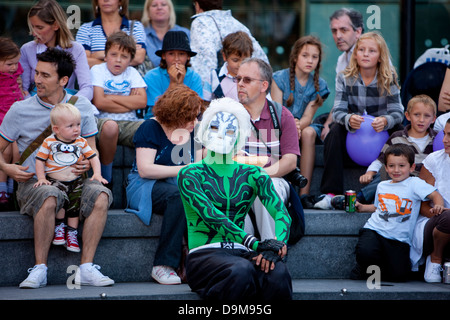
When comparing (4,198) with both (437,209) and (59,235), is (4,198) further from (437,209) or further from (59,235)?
(437,209)

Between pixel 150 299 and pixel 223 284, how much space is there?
65cm

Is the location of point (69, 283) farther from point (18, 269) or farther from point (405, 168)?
point (405, 168)

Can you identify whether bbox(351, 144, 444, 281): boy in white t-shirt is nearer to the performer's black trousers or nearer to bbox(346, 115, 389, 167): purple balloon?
bbox(346, 115, 389, 167): purple balloon

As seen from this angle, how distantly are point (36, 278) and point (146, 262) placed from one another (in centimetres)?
77


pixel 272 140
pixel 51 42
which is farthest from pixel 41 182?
pixel 272 140

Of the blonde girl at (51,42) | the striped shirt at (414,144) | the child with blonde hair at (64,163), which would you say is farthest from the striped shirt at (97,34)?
the striped shirt at (414,144)

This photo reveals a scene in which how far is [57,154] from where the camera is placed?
16.0ft

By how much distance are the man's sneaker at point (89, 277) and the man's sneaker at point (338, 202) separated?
1.82 metres

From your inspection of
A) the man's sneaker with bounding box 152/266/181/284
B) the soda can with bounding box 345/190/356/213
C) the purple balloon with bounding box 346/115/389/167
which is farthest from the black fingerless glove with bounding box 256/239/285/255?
the purple balloon with bounding box 346/115/389/167

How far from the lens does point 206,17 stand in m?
6.62

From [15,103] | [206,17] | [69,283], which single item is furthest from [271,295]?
[206,17]

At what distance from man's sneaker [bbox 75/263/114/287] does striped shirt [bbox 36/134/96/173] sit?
2.30 ft

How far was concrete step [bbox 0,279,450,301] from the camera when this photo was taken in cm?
436
